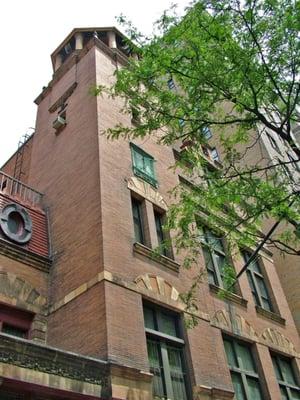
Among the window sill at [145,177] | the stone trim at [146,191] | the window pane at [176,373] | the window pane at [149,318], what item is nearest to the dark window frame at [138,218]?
the stone trim at [146,191]

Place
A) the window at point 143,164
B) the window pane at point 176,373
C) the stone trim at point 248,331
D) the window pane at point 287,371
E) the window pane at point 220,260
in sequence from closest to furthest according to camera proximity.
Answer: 1. the window pane at point 176,373
2. the stone trim at point 248,331
3. the window at point 143,164
4. the window pane at point 287,371
5. the window pane at point 220,260

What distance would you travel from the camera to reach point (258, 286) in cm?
1895

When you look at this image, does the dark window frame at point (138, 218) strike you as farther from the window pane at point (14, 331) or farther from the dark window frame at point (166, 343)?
the window pane at point (14, 331)

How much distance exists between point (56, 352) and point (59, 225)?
18.4 ft

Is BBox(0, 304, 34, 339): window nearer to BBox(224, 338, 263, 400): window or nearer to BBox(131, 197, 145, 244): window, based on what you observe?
BBox(131, 197, 145, 244): window

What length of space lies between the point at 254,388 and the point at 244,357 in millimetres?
1007

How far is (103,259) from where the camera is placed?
1148cm

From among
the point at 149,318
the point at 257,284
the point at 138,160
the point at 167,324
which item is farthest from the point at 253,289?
the point at 149,318

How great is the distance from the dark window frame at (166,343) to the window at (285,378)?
5.40 metres

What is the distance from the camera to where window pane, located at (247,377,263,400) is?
1402cm

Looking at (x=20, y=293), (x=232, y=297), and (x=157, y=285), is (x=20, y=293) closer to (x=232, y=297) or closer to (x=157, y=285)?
(x=157, y=285)

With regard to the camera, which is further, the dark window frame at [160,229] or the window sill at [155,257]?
the dark window frame at [160,229]

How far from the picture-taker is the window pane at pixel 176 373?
1123cm

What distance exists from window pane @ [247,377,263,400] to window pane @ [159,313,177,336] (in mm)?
3672
